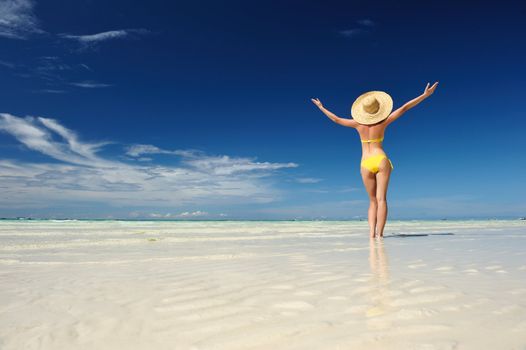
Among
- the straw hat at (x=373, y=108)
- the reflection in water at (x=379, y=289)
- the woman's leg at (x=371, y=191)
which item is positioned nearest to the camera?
the reflection in water at (x=379, y=289)

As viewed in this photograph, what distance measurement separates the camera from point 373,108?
26.2 feet

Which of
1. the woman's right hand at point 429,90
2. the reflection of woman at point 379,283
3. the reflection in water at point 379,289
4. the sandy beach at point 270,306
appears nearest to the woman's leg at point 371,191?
the woman's right hand at point 429,90

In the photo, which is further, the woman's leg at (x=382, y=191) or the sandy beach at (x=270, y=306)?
the woman's leg at (x=382, y=191)

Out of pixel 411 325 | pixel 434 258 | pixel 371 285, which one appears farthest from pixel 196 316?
pixel 434 258

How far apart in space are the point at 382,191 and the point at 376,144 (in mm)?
1099

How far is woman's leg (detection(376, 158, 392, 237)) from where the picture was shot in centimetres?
746

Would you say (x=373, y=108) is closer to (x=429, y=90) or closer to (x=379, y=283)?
(x=429, y=90)

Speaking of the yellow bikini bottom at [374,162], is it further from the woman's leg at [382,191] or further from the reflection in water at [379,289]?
the reflection in water at [379,289]

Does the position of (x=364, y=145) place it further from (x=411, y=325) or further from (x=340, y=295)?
(x=411, y=325)

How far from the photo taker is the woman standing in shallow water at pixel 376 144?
7.53m

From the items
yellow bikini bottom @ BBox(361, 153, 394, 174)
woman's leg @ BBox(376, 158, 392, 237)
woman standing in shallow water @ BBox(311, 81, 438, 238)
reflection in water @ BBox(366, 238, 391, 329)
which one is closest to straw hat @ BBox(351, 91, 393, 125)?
woman standing in shallow water @ BBox(311, 81, 438, 238)

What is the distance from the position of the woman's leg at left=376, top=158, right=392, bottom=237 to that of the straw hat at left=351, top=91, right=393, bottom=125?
1.01 m

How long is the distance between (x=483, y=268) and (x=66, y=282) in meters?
3.86

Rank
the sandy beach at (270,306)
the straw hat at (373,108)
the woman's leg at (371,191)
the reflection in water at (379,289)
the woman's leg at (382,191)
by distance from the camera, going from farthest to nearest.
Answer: the straw hat at (373,108) < the woman's leg at (371,191) < the woman's leg at (382,191) < the reflection in water at (379,289) < the sandy beach at (270,306)
